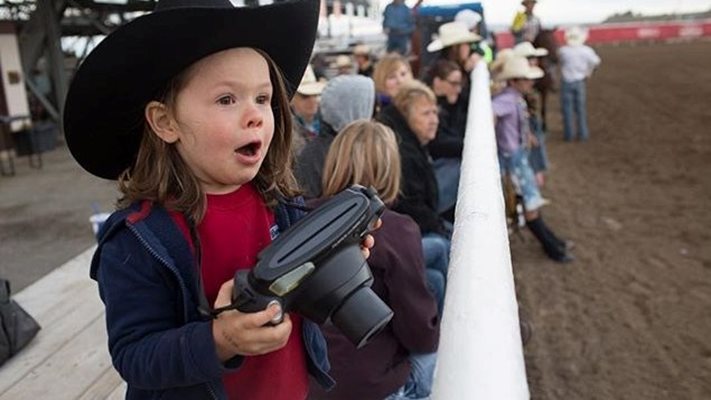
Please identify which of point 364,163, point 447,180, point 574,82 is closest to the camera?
point 364,163

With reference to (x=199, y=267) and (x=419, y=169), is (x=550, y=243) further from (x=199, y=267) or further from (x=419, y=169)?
(x=199, y=267)

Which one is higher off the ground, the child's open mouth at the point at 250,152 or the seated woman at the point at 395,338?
the child's open mouth at the point at 250,152

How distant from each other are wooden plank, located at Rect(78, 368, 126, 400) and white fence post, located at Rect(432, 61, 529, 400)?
1.38 metres

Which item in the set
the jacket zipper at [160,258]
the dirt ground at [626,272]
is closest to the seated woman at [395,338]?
the jacket zipper at [160,258]

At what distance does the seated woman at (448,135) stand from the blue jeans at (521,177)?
451 mm

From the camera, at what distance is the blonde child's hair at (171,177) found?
1253 millimetres

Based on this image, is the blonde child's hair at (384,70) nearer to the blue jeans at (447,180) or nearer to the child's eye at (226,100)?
the blue jeans at (447,180)

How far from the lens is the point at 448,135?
5238 millimetres

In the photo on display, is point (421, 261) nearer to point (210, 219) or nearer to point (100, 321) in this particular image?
point (210, 219)

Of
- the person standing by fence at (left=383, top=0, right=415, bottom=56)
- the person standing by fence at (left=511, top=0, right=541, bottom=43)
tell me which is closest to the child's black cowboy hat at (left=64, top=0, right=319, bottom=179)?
the person standing by fence at (left=511, top=0, right=541, bottom=43)

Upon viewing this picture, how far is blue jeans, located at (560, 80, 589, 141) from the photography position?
11391 millimetres

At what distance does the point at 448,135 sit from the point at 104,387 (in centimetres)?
338

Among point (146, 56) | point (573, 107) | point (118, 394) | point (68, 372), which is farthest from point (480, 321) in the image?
point (573, 107)

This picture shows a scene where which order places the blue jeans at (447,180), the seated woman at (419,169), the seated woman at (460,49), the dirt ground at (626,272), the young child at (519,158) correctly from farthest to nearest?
the seated woman at (460,49) < the young child at (519,158) < the blue jeans at (447,180) < the dirt ground at (626,272) < the seated woman at (419,169)
